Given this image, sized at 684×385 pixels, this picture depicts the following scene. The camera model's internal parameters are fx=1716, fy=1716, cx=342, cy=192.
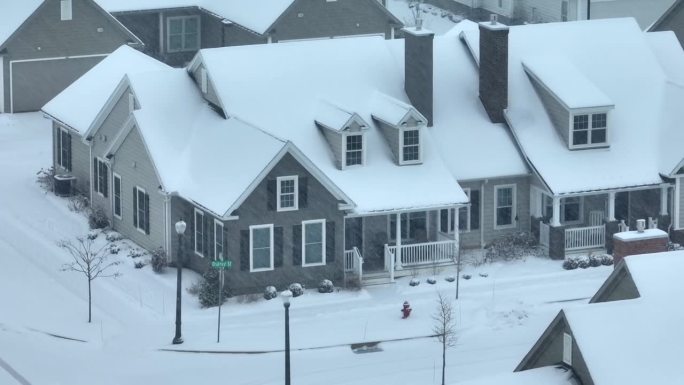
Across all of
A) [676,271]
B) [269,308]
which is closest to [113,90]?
[269,308]

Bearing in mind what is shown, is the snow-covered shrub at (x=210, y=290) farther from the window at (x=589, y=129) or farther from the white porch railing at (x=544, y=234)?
the window at (x=589, y=129)

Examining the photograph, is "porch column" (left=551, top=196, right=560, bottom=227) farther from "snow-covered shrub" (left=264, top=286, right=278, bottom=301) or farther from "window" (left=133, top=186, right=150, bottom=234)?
"window" (left=133, top=186, right=150, bottom=234)

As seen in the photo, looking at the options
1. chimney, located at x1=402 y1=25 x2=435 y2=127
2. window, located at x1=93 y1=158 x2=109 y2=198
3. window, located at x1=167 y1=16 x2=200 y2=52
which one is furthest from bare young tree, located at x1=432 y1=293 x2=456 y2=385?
window, located at x1=167 y1=16 x2=200 y2=52

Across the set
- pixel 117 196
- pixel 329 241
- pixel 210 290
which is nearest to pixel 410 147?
pixel 329 241

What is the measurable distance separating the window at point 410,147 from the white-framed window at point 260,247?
5.33m

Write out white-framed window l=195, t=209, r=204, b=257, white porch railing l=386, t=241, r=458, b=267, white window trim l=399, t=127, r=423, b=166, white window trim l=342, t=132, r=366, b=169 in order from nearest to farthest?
1. white-framed window l=195, t=209, r=204, b=257
2. white window trim l=342, t=132, r=366, b=169
3. white porch railing l=386, t=241, r=458, b=267
4. white window trim l=399, t=127, r=423, b=166

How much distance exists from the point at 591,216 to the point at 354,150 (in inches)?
334

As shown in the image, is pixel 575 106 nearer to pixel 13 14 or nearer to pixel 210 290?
pixel 210 290

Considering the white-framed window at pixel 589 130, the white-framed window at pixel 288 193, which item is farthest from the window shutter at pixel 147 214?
the white-framed window at pixel 589 130

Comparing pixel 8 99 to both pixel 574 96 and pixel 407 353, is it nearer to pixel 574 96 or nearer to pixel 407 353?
pixel 574 96

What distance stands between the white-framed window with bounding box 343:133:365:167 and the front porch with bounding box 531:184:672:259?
A: 240 inches

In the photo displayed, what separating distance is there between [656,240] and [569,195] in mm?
9823

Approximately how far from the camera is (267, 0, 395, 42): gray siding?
2960 inches

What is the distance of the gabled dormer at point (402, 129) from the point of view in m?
51.7
